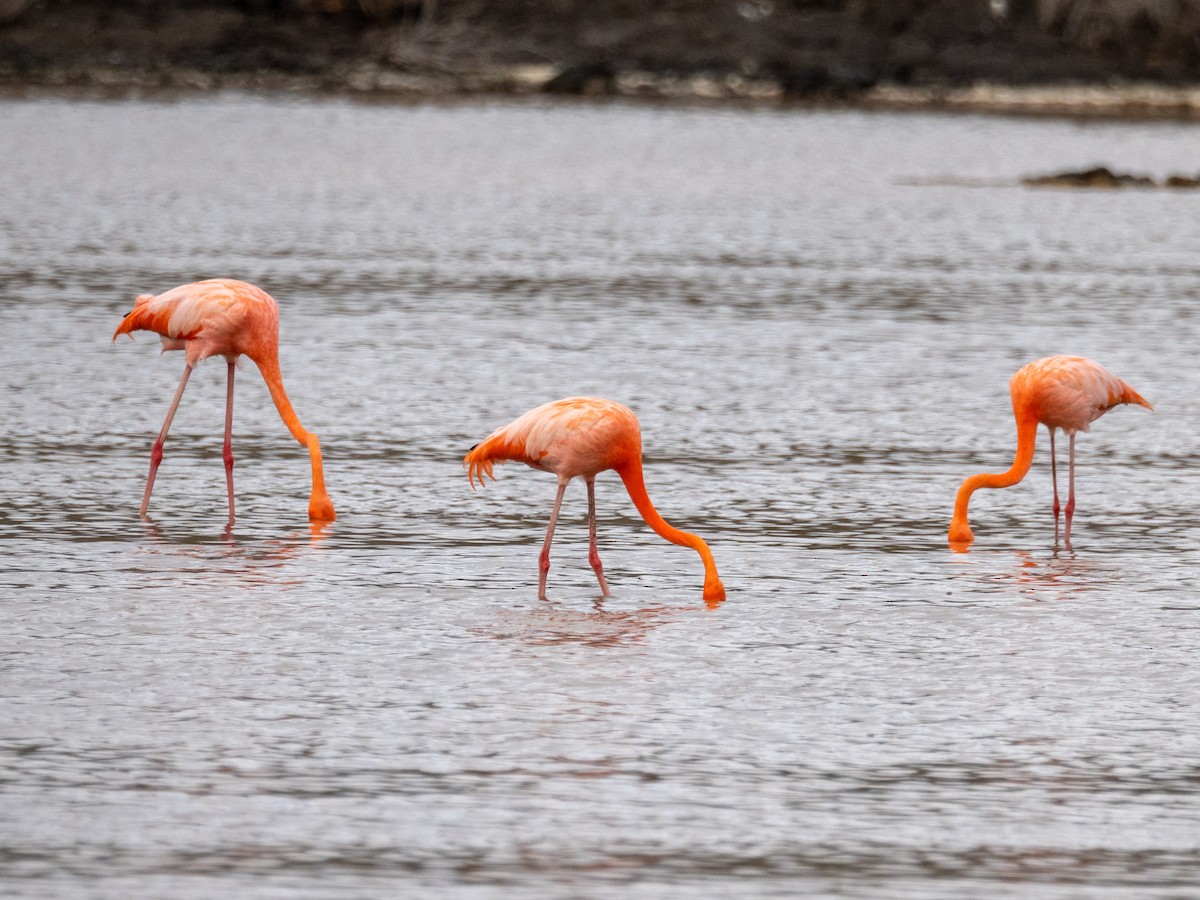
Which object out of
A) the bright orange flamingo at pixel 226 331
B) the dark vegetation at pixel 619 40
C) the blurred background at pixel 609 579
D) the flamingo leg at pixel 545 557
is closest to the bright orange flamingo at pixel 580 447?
the flamingo leg at pixel 545 557

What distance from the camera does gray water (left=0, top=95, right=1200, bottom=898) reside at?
217 inches

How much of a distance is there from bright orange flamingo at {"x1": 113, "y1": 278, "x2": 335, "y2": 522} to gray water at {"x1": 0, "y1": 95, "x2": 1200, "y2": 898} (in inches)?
10.1

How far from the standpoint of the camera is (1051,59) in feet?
195

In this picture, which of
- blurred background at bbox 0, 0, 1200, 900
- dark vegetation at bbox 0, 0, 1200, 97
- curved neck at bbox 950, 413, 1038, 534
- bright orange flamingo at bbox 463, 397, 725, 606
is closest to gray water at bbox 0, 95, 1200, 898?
blurred background at bbox 0, 0, 1200, 900

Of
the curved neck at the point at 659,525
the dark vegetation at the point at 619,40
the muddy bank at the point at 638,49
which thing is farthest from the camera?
the dark vegetation at the point at 619,40

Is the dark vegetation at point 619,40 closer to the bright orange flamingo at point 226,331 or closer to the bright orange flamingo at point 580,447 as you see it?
the bright orange flamingo at point 226,331

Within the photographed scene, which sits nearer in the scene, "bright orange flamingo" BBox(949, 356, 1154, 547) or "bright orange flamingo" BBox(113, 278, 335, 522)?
"bright orange flamingo" BBox(949, 356, 1154, 547)

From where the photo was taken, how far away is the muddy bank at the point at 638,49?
191ft

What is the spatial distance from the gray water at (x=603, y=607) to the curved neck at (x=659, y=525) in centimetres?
14

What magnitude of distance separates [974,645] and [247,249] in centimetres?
1524

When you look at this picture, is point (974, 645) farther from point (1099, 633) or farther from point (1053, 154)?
point (1053, 154)

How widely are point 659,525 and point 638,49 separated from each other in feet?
175

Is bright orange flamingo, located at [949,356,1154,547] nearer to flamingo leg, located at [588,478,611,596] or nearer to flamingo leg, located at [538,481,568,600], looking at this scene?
flamingo leg, located at [588,478,611,596]

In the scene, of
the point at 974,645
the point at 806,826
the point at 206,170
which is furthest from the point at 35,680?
the point at 206,170
